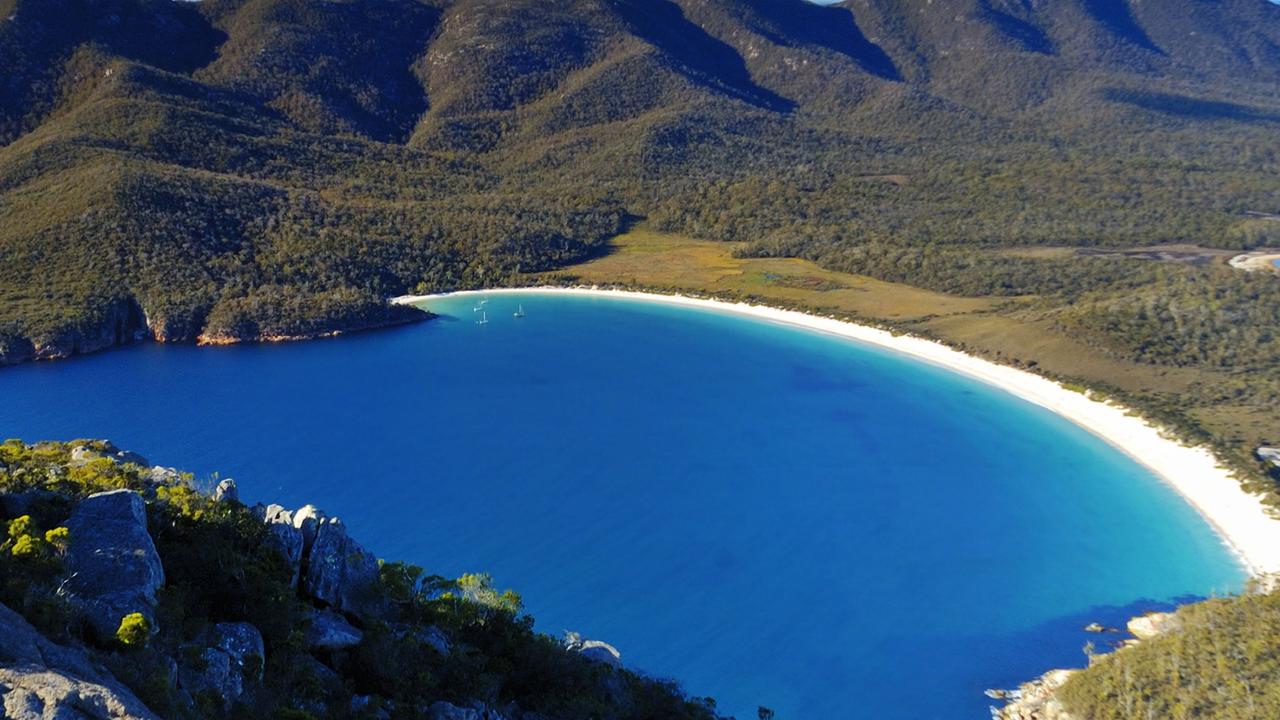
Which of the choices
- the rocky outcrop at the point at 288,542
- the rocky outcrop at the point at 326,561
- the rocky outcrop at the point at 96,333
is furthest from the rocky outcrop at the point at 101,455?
the rocky outcrop at the point at 96,333

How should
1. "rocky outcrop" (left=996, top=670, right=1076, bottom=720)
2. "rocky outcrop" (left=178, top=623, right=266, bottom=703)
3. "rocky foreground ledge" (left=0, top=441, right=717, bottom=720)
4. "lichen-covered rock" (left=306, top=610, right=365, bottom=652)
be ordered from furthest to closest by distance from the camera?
"rocky outcrop" (left=996, top=670, right=1076, bottom=720) < "lichen-covered rock" (left=306, top=610, right=365, bottom=652) < "rocky outcrop" (left=178, top=623, right=266, bottom=703) < "rocky foreground ledge" (left=0, top=441, right=717, bottom=720)

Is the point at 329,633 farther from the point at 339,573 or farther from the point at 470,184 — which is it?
the point at 470,184

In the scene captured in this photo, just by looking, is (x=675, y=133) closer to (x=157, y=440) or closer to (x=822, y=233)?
(x=822, y=233)

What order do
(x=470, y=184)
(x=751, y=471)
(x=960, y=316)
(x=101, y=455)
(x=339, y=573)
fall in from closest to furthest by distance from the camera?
1. (x=339, y=573)
2. (x=101, y=455)
3. (x=751, y=471)
4. (x=960, y=316)
5. (x=470, y=184)

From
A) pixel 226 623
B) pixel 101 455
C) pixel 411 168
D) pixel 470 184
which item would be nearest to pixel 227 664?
pixel 226 623

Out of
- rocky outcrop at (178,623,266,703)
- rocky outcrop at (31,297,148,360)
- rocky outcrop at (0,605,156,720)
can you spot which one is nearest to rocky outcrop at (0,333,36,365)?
rocky outcrop at (31,297,148,360)

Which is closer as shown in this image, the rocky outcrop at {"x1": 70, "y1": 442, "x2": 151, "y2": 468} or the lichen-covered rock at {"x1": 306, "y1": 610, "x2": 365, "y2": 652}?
the lichen-covered rock at {"x1": 306, "y1": 610, "x2": 365, "y2": 652}

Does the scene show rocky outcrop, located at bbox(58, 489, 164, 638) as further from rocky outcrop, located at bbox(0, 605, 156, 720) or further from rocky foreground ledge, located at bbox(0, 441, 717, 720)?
rocky outcrop, located at bbox(0, 605, 156, 720)

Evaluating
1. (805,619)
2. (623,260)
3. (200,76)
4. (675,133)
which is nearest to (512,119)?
(675,133)
